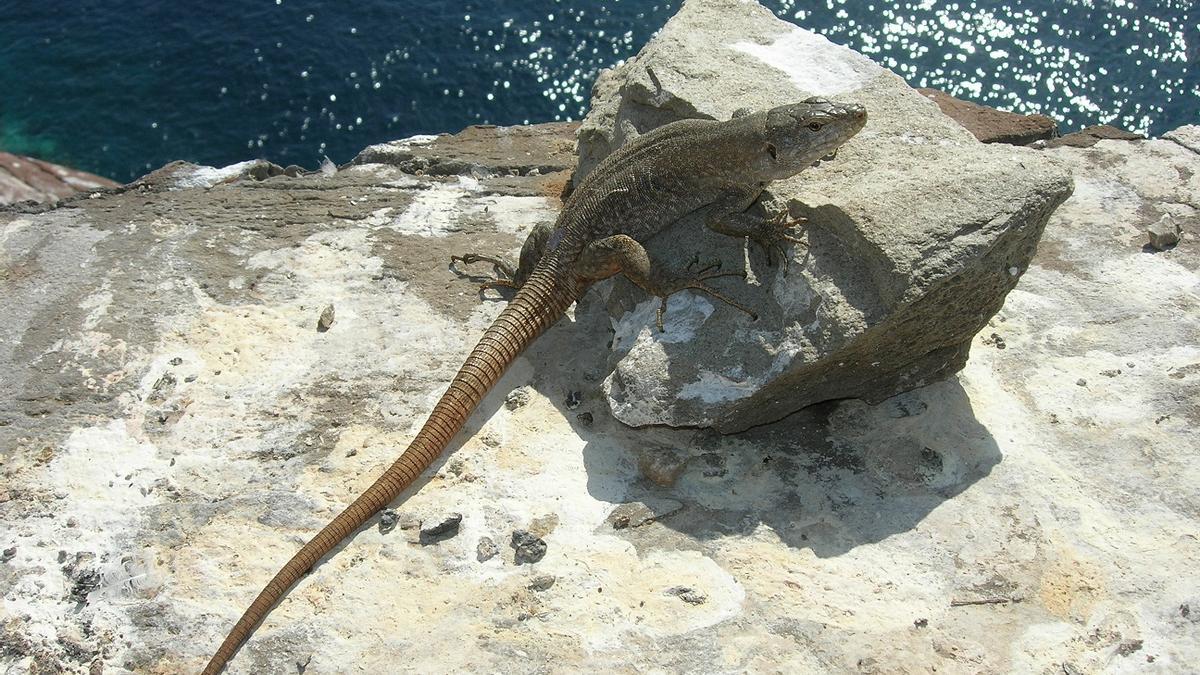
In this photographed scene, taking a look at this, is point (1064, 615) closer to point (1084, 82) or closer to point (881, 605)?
point (881, 605)

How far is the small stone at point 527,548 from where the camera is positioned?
5.71m

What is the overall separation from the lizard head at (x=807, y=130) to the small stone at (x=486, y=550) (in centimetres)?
304

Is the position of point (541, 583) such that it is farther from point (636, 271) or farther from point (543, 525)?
point (636, 271)

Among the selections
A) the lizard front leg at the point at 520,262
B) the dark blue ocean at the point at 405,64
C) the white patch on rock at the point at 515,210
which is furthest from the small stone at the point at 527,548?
the dark blue ocean at the point at 405,64

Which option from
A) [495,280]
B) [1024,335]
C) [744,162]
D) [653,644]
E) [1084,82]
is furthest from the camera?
[1084,82]

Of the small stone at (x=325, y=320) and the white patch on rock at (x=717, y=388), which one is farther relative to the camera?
the small stone at (x=325, y=320)

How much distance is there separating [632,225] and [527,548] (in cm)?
A: 246

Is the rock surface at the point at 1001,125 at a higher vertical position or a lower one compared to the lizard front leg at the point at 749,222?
lower

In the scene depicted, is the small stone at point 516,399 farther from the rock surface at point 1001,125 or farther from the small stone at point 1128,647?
the rock surface at point 1001,125

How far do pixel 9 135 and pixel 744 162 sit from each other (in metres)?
12.7

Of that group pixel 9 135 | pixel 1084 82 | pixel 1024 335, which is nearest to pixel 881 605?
pixel 1024 335

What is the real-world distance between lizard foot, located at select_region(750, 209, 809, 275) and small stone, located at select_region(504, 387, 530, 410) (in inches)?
77.3

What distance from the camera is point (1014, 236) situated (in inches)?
221

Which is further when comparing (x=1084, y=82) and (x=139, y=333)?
(x=1084, y=82)
